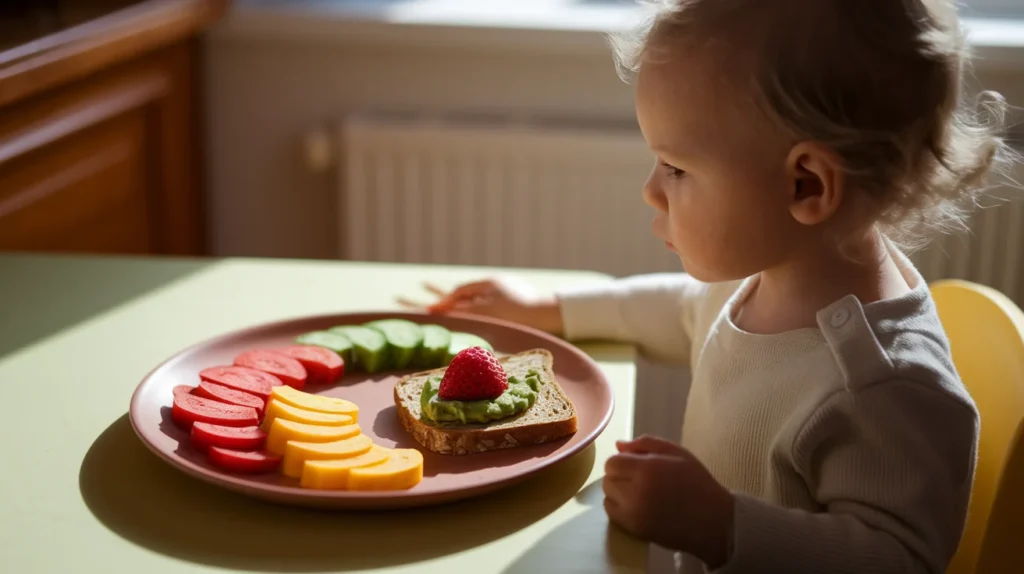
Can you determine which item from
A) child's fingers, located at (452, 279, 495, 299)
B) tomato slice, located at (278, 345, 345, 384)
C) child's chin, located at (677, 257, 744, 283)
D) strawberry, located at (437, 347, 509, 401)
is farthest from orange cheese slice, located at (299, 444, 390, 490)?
child's fingers, located at (452, 279, 495, 299)

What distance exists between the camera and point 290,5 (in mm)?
2025

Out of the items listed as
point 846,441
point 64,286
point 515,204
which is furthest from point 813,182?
point 515,204

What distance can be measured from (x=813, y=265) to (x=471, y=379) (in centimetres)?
30

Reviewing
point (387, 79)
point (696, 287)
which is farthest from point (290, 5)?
point (696, 287)

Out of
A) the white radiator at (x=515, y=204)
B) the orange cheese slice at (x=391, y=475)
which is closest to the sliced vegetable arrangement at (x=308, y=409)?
the orange cheese slice at (x=391, y=475)

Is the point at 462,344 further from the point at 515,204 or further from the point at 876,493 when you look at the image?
the point at 515,204

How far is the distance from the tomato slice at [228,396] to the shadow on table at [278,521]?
0.22 ft

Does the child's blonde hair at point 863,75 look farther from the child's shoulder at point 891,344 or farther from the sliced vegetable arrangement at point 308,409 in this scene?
the sliced vegetable arrangement at point 308,409

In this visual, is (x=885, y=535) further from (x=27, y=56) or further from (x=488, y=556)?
(x=27, y=56)

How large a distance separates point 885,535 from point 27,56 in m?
1.17

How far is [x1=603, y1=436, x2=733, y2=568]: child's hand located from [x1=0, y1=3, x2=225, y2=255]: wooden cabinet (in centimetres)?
97

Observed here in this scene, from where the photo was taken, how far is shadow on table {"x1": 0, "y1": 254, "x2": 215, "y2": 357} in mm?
1154

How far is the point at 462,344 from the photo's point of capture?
107cm

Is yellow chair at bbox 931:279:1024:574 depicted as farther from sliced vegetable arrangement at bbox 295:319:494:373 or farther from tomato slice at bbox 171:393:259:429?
tomato slice at bbox 171:393:259:429
